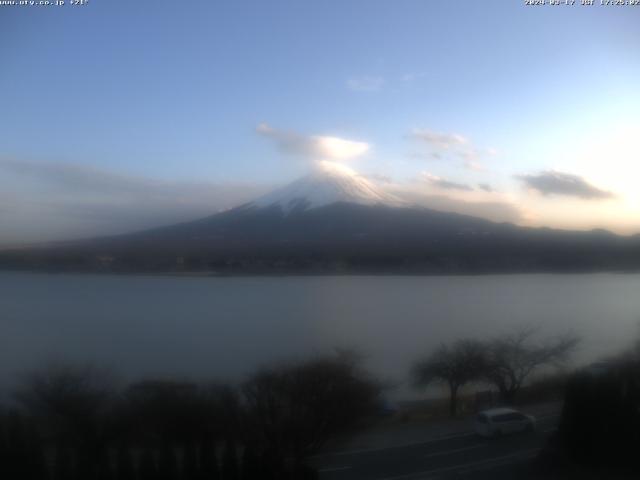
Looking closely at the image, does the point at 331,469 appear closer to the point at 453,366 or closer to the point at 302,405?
the point at 302,405

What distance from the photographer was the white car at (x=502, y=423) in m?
3.43

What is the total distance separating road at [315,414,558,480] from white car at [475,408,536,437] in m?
0.04

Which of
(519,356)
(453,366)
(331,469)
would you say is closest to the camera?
(331,469)

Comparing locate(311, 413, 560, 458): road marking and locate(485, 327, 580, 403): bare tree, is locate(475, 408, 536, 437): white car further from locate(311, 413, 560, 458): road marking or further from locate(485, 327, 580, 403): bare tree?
locate(485, 327, 580, 403): bare tree

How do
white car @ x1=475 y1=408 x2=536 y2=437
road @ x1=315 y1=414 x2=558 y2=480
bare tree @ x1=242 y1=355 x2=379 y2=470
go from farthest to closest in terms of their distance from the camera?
1. white car @ x1=475 y1=408 x2=536 y2=437
2. bare tree @ x1=242 y1=355 x2=379 y2=470
3. road @ x1=315 y1=414 x2=558 y2=480

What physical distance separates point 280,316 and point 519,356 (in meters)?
2.11

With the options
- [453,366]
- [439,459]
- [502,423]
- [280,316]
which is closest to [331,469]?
[439,459]

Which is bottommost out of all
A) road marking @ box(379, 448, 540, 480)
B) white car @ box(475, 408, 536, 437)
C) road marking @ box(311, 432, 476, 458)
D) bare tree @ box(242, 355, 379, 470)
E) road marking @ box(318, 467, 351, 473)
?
road marking @ box(379, 448, 540, 480)

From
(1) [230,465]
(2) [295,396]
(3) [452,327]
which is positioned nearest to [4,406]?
(1) [230,465]

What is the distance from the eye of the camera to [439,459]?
3174mm

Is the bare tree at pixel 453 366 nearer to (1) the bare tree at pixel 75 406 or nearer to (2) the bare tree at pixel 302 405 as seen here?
(2) the bare tree at pixel 302 405

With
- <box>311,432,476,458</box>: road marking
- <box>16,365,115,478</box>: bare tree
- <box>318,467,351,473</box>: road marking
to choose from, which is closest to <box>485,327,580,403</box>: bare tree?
<box>311,432,476,458</box>: road marking

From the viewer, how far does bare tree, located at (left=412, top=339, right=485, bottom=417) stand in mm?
3994

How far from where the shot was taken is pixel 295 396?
333 centimetres
